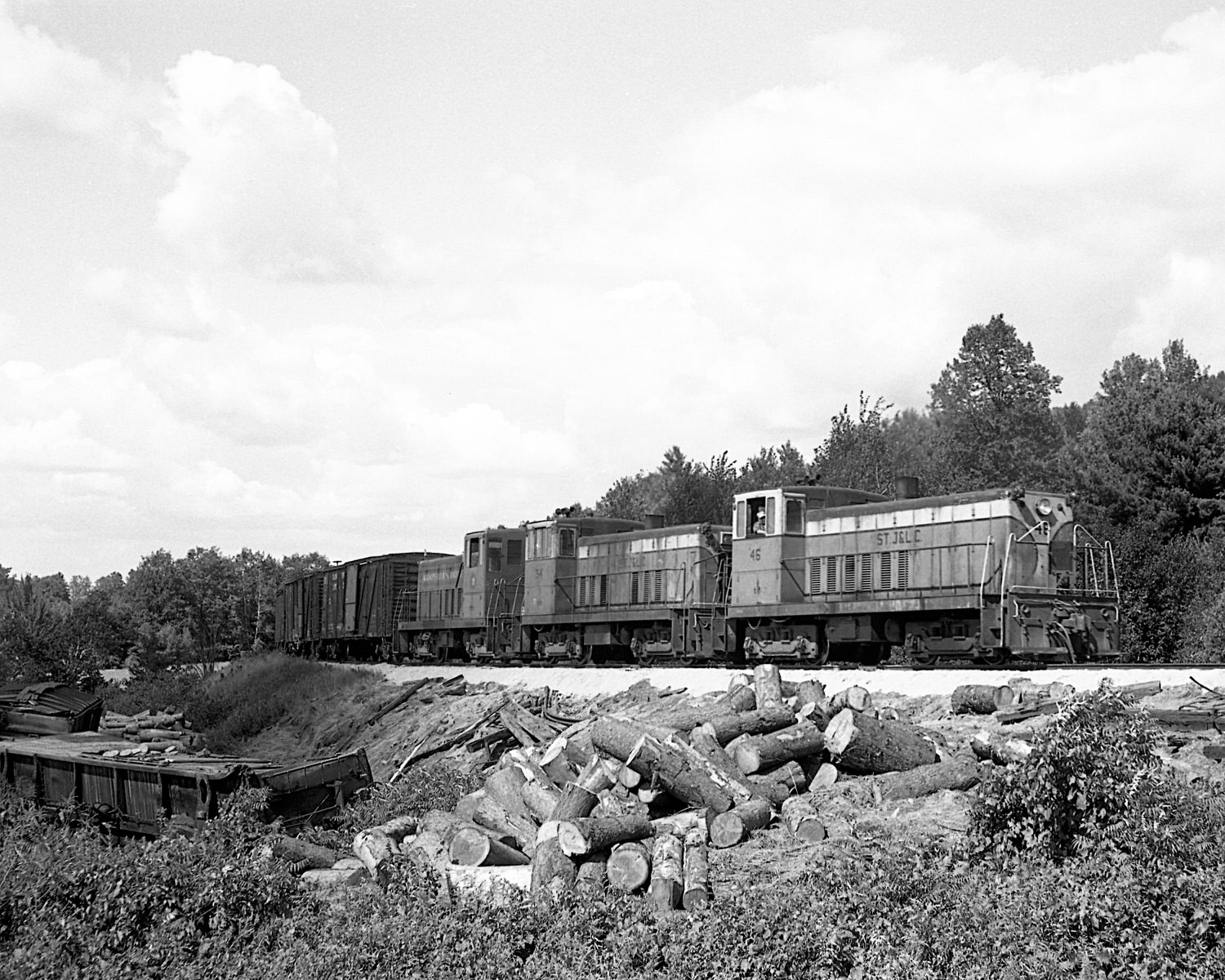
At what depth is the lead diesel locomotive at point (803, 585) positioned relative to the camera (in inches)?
923

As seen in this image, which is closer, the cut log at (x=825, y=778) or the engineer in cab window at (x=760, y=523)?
the cut log at (x=825, y=778)

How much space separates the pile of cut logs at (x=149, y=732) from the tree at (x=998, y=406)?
138 feet

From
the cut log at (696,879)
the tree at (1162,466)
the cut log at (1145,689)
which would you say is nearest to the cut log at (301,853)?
the cut log at (696,879)

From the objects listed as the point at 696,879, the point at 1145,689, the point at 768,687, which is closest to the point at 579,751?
the point at 768,687

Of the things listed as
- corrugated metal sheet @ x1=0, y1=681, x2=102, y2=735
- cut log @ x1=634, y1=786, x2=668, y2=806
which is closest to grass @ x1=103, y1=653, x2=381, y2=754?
corrugated metal sheet @ x1=0, y1=681, x2=102, y2=735

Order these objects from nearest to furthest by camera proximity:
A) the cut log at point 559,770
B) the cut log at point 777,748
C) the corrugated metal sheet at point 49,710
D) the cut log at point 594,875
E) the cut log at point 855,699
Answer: the cut log at point 594,875 → the cut log at point 777,748 → the cut log at point 559,770 → the cut log at point 855,699 → the corrugated metal sheet at point 49,710

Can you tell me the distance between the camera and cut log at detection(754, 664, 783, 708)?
1623cm

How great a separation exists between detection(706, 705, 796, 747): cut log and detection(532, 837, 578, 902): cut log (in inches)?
132

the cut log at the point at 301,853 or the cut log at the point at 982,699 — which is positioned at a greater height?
the cut log at the point at 982,699

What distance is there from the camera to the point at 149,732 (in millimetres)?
25484

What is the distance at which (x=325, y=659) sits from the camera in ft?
166

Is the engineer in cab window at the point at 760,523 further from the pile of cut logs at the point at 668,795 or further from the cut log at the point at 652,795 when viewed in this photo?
the cut log at the point at 652,795

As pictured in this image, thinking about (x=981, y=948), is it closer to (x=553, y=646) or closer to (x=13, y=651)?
(x=553, y=646)

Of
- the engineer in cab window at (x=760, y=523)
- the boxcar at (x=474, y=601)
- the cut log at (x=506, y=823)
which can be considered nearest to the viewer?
the cut log at (x=506, y=823)
